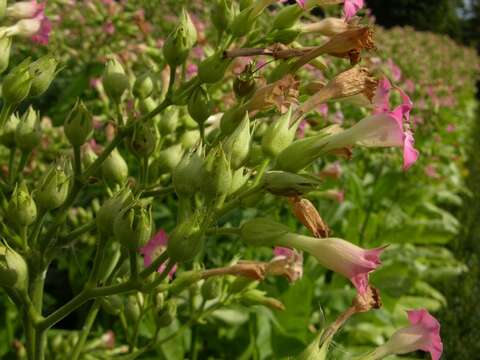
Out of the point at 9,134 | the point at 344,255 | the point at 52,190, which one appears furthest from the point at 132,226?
the point at 9,134

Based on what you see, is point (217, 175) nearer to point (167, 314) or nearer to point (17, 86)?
point (17, 86)

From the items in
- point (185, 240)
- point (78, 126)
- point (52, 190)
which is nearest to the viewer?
point (185, 240)

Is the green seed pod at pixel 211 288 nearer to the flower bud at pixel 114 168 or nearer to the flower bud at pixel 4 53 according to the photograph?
the flower bud at pixel 114 168

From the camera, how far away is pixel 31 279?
0.91 metres

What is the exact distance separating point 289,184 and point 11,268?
0.35 meters

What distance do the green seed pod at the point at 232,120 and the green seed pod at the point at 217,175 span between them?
14cm

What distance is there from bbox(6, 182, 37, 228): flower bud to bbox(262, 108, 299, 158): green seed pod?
310 mm

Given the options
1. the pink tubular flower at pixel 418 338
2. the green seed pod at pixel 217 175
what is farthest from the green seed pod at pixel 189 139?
the pink tubular flower at pixel 418 338

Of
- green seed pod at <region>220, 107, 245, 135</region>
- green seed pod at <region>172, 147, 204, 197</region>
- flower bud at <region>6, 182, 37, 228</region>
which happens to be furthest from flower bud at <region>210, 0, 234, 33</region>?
flower bud at <region>6, 182, 37, 228</region>

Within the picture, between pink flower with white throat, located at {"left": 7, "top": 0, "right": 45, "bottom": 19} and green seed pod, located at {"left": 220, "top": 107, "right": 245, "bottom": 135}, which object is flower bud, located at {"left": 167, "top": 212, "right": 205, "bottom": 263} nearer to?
green seed pod, located at {"left": 220, "top": 107, "right": 245, "bottom": 135}

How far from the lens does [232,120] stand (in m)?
0.92

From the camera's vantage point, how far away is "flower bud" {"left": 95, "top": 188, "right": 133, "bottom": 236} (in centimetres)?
81

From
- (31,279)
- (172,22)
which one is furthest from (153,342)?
(172,22)

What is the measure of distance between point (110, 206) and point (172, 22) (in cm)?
331
